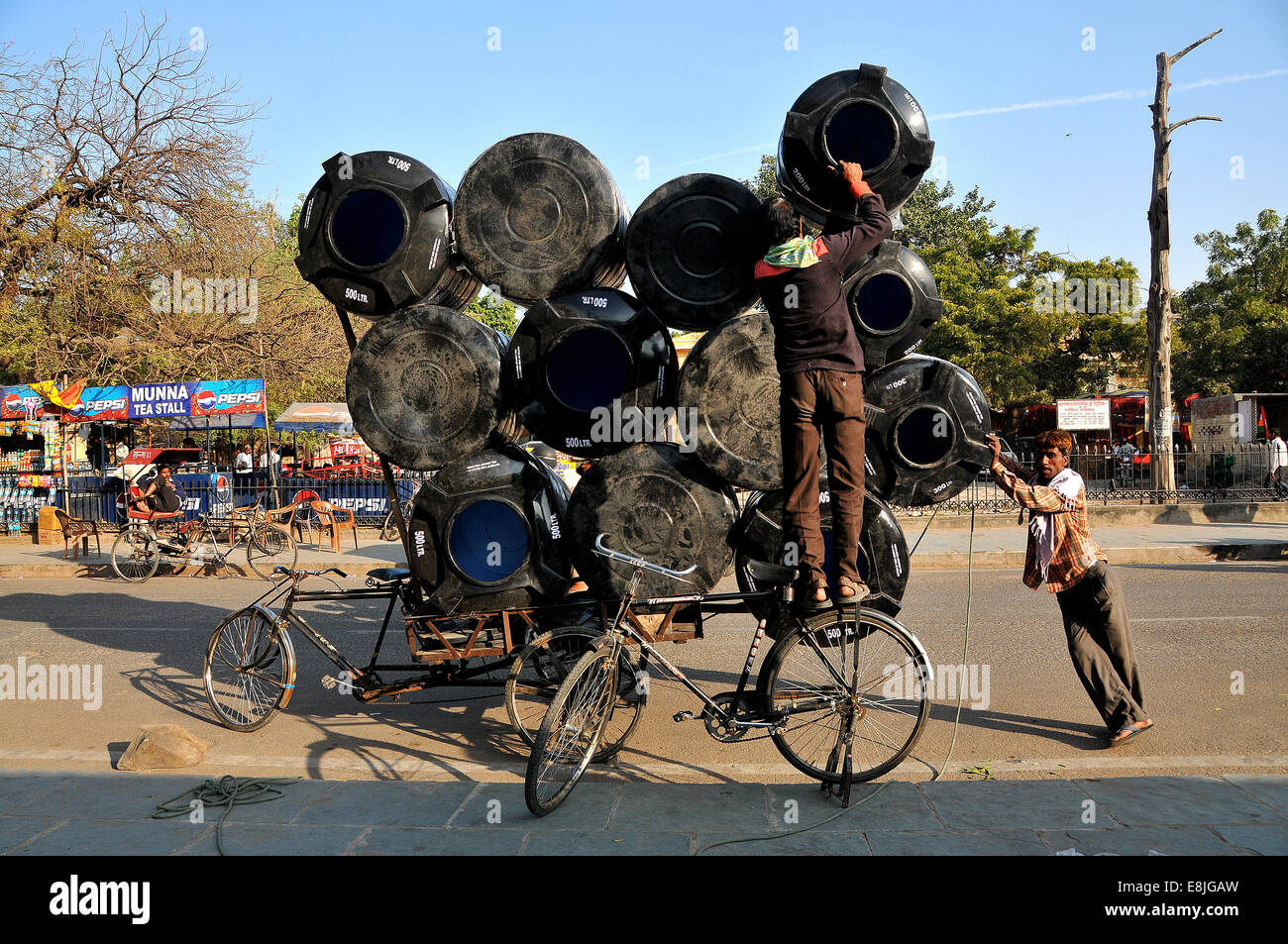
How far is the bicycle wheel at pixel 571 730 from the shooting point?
3828 mm

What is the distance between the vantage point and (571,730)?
13.4 ft

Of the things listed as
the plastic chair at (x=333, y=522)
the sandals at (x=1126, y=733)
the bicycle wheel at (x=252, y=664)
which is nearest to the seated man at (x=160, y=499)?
the plastic chair at (x=333, y=522)

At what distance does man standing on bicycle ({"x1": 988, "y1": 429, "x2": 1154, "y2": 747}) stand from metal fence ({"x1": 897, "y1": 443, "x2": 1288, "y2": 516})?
390 inches

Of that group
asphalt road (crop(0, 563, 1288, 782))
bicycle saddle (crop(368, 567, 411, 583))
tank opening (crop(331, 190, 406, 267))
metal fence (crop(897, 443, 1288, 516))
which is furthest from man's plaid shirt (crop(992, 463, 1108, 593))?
metal fence (crop(897, 443, 1288, 516))

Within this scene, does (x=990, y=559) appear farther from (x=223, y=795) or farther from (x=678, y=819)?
(x=223, y=795)

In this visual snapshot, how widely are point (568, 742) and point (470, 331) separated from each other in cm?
216

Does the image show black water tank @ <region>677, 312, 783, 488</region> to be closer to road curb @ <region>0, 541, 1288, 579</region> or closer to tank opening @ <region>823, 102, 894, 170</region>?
tank opening @ <region>823, 102, 894, 170</region>

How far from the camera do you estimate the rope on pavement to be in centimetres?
398

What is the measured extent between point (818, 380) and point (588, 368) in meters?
1.25

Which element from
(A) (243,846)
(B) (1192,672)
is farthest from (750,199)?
(B) (1192,672)

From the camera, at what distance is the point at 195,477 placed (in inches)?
703

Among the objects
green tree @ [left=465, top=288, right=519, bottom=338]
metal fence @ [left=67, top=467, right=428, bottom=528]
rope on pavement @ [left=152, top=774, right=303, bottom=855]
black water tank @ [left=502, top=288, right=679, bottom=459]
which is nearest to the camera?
rope on pavement @ [left=152, top=774, right=303, bottom=855]

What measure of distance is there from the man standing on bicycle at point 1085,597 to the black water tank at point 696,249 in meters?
1.97
